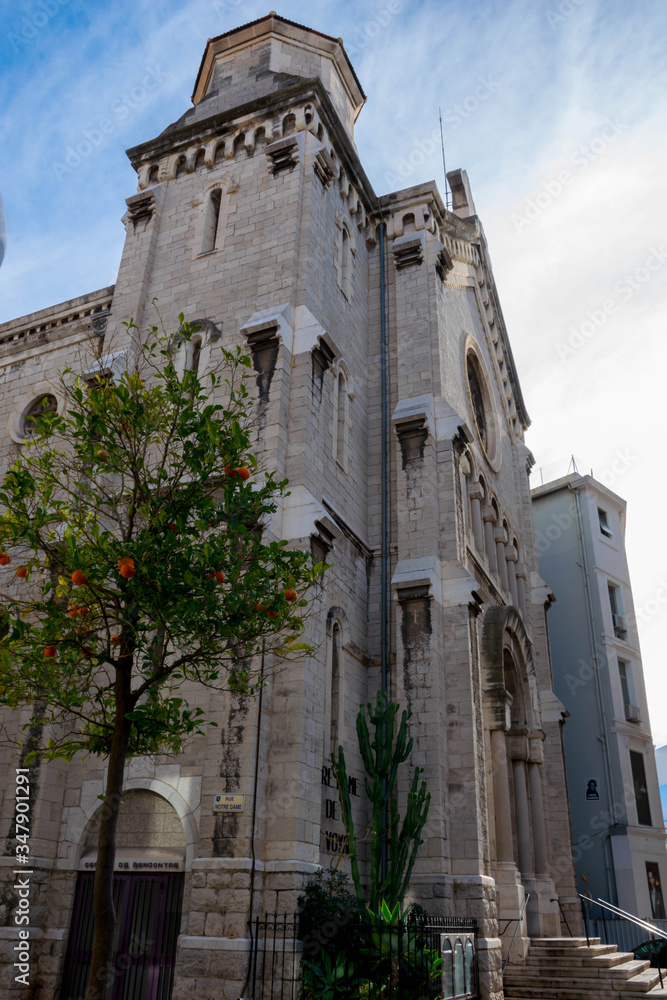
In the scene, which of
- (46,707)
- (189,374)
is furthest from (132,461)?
(46,707)

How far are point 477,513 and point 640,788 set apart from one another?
519 inches

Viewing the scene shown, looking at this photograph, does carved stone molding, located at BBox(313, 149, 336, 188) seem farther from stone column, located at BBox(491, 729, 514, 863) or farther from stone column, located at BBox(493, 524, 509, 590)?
stone column, located at BBox(491, 729, 514, 863)

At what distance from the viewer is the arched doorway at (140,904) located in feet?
34.2

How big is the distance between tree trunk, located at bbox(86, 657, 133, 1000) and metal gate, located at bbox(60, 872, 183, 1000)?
314cm

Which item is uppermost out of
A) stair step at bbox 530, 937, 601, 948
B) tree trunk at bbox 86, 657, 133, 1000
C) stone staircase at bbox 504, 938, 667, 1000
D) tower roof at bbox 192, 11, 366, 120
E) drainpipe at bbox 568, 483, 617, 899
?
tower roof at bbox 192, 11, 366, 120

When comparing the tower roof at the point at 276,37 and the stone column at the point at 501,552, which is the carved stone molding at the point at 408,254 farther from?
the stone column at the point at 501,552

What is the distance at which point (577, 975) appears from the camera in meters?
13.5

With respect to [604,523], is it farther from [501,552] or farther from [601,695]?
[501,552]

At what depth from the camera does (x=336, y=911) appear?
10156 millimetres

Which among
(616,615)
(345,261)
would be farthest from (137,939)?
(616,615)

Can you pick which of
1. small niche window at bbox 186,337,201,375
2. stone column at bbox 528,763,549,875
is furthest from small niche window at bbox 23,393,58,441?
stone column at bbox 528,763,549,875

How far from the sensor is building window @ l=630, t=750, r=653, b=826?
25014 mm

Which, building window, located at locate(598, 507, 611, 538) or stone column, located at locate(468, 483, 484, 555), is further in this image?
building window, located at locate(598, 507, 611, 538)

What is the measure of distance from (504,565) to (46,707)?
41.9 ft
